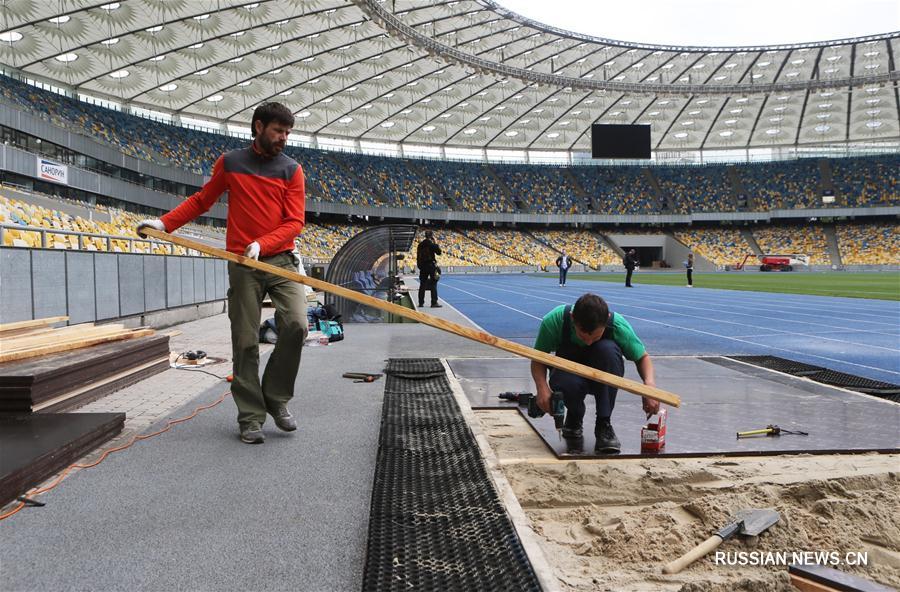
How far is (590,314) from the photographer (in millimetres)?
3984

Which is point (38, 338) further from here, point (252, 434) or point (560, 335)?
point (560, 335)

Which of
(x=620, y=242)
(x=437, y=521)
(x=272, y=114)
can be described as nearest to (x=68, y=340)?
(x=272, y=114)

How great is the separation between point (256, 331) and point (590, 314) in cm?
241

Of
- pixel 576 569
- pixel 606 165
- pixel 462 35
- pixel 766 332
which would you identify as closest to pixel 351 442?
pixel 576 569

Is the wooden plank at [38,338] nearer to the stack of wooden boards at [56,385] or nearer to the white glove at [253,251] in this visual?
the stack of wooden boards at [56,385]

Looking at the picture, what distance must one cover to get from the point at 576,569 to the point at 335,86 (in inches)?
1888

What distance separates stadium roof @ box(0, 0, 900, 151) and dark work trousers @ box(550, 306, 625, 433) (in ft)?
106

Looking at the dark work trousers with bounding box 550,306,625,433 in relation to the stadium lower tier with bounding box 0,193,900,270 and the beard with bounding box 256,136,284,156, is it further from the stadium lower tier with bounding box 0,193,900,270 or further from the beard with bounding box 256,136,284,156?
the stadium lower tier with bounding box 0,193,900,270

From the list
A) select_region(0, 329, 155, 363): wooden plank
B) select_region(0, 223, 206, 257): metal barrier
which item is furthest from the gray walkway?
select_region(0, 223, 206, 257): metal barrier

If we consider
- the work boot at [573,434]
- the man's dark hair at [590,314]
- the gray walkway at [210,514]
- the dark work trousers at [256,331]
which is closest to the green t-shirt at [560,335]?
the man's dark hair at [590,314]

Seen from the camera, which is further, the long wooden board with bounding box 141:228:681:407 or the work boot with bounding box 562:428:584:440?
the work boot with bounding box 562:428:584:440

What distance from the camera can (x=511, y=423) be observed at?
5383 mm

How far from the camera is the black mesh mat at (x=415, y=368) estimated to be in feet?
23.9

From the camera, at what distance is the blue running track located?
9.27 metres
